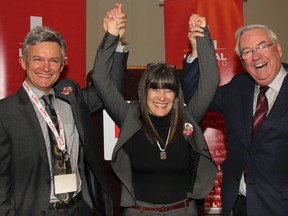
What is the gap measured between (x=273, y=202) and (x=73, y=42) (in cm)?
246

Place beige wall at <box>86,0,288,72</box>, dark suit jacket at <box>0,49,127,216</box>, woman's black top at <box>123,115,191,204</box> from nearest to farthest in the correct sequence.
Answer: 1. dark suit jacket at <box>0,49,127,216</box>
2. woman's black top at <box>123,115,191,204</box>
3. beige wall at <box>86,0,288,72</box>

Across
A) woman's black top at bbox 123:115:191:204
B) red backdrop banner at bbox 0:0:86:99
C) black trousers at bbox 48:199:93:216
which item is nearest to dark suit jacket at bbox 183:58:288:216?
woman's black top at bbox 123:115:191:204

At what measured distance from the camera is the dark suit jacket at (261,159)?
2.12 metres

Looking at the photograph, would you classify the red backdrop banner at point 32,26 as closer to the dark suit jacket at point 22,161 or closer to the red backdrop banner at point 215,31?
the red backdrop banner at point 215,31

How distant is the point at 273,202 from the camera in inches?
84.4

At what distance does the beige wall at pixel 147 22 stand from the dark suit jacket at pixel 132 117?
194cm

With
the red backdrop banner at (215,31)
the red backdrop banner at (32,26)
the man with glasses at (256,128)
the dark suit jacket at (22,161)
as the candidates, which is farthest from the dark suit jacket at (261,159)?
the red backdrop banner at (32,26)

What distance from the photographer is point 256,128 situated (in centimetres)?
223

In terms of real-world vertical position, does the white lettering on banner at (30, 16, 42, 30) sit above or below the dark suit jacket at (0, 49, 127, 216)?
above

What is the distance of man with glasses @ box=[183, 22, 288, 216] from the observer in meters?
2.13

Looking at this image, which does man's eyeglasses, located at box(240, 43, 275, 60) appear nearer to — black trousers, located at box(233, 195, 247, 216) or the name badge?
black trousers, located at box(233, 195, 247, 216)

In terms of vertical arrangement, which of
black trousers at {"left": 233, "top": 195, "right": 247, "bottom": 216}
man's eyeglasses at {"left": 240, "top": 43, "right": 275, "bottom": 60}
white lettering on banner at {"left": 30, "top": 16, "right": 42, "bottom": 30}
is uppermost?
white lettering on banner at {"left": 30, "top": 16, "right": 42, "bottom": 30}

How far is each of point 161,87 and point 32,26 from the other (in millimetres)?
1913

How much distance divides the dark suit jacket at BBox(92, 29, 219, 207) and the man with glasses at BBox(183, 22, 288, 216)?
0.13m
